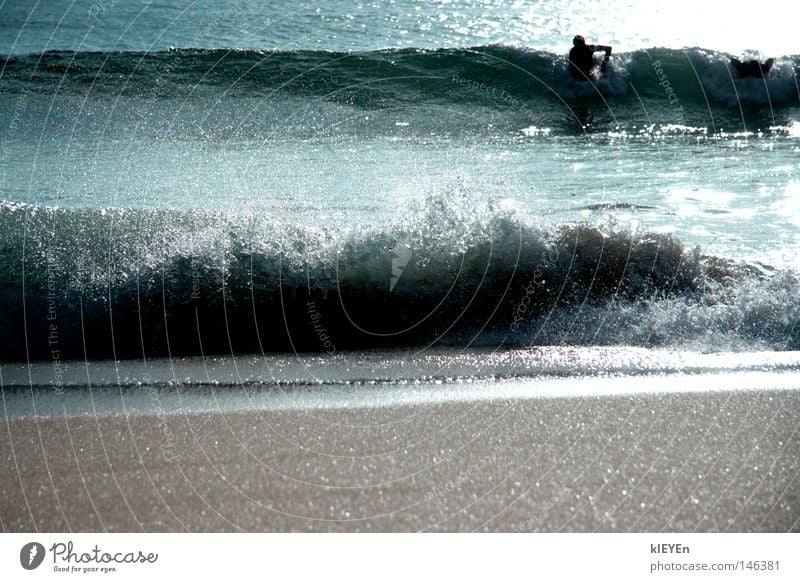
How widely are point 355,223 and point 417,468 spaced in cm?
285

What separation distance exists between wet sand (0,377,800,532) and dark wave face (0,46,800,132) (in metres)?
7.15

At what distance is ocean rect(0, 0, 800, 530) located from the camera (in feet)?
11.2

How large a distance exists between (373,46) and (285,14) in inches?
55.7

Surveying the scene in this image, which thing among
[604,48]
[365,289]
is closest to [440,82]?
[604,48]

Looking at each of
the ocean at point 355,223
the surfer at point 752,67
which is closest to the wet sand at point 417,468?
the ocean at point 355,223

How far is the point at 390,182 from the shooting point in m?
6.22

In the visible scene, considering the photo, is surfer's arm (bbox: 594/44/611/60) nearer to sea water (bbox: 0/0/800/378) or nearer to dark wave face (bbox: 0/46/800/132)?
dark wave face (bbox: 0/46/800/132)

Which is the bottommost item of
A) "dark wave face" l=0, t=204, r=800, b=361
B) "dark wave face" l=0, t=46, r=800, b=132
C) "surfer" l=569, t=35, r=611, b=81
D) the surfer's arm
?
"dark wave face" l=0, t=204, r=800, b=361

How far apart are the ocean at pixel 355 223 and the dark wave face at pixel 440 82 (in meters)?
0.06

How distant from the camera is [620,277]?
170 inches

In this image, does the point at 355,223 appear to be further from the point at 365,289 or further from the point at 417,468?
the point at 417,468

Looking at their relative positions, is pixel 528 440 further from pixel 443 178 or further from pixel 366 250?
pixel 443 178

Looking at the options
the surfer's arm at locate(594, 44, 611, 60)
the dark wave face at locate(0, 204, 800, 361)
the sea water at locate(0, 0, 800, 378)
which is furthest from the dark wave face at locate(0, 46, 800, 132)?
the dark wave face at locate(0, 204, 800, 361)

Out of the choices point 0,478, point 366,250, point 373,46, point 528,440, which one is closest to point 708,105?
point 373,46
